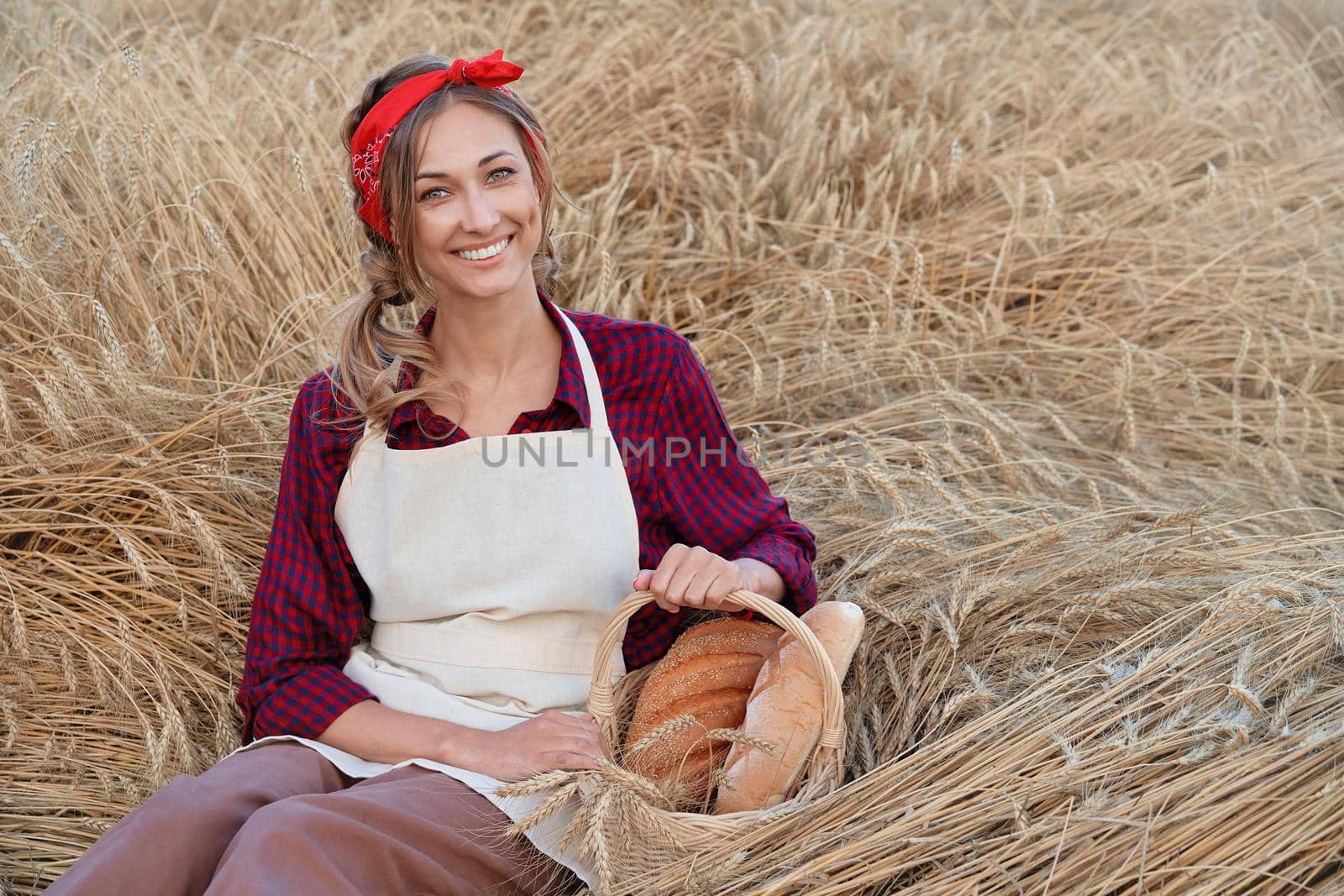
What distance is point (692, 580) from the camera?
194cm

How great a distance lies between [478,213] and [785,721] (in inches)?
40.1

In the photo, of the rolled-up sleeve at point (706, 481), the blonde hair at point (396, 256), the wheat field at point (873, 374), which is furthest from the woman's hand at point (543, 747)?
the blonde hair at point (396, 256)

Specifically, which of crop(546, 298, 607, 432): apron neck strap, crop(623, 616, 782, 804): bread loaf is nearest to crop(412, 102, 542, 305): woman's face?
crop(546, 298, 607, 432): apron neck strap

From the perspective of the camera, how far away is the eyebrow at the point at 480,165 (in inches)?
80.9

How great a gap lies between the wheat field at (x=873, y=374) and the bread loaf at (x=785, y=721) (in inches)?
4.4

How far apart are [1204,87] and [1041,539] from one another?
12.4 ft

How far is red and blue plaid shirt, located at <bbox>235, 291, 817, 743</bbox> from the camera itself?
2.10m

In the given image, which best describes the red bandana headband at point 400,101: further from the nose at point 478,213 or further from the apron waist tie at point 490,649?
the apron waist tie at point 490,649

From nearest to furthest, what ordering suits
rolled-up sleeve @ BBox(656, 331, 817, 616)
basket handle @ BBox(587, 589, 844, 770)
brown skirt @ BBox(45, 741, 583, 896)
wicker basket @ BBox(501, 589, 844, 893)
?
brown skirt @ BBox(45, 741, 583, 896), wicker basket @ BBox(501, 589, 844, 893), basket handle @ BBox(587, 589, 844, 770), rolled-up sleeve @ BBox(656, 331, 817, 616)

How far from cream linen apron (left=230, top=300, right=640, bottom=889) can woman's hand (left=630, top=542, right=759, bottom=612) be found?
0.74 feet

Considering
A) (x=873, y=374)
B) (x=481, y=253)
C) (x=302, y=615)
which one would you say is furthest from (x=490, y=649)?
(x=873, y=374)

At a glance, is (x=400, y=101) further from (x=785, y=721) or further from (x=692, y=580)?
(x=785, y=721)

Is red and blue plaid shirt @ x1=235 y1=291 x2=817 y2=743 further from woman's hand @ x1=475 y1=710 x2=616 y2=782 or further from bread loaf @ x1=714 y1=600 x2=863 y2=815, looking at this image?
woman's hand @ x1=475 y1=710 x2=616 y2=782

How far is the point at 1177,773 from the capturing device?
68.9 inches
